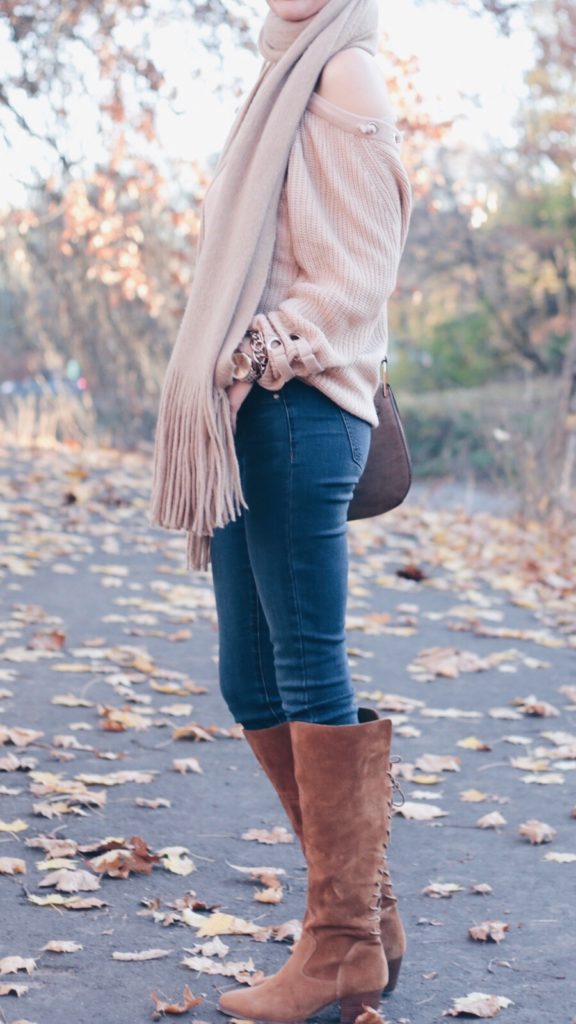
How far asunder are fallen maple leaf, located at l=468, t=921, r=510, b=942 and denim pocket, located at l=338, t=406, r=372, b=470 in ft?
3.73

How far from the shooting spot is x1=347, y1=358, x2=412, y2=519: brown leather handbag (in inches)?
97.9

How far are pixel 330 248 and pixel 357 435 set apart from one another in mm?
333

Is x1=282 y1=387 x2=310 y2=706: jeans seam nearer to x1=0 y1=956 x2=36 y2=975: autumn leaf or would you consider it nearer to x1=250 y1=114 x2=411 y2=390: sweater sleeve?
x1=250 y1=114 x2=411 y2=390: sweater sleeve

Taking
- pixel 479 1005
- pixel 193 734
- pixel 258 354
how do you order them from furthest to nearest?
1. pixel 193 734
2. pixel 479 1005
3. pixel 258 354

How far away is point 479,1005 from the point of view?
7.92ft

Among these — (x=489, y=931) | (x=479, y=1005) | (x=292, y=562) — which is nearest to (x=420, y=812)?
(x=489, y=931)

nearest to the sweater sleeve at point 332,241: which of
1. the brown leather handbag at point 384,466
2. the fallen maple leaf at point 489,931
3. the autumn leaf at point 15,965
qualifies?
the brown leather handbag at point 384,466

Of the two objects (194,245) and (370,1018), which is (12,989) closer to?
(370,1018)

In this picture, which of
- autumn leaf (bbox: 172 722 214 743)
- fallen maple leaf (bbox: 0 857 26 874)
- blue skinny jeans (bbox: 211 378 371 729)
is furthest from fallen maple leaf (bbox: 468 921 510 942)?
autumn leaf (bbox: 172 722 214 743)

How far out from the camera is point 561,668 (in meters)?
5.66

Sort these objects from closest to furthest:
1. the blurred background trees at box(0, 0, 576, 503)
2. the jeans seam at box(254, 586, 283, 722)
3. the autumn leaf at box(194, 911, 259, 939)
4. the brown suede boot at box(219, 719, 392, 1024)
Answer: the brown suede boot at box(219, 719, 392, 1024) < the jeans seam at box(254, 586, 283, 722) < the autumn leaf at box(194, 911, 259, 939) < the blurred background trees at box(0, 0, 576, 503)

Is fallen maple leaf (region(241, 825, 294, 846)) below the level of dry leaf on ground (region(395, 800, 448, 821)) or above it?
below

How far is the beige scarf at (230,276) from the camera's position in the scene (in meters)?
2.21

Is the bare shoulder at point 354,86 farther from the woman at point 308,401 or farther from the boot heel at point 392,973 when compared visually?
the boot heel at point 392,973
